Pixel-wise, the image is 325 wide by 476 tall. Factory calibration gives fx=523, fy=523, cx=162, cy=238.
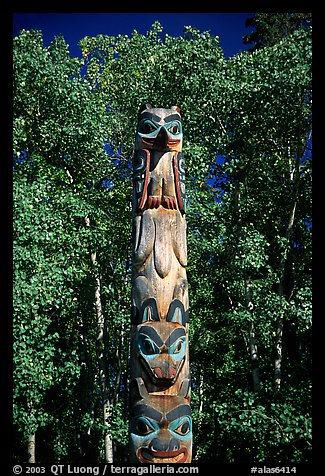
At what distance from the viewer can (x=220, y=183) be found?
505 inches

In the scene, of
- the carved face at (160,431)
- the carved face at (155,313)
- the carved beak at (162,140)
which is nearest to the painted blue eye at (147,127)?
the carved beak at (162,140)

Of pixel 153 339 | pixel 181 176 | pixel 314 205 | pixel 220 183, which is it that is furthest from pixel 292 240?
pixel 153 339

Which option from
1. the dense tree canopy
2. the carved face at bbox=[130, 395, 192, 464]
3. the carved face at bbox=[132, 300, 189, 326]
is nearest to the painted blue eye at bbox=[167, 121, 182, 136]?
the carved face at bbox=[132, 300, 189, 326]

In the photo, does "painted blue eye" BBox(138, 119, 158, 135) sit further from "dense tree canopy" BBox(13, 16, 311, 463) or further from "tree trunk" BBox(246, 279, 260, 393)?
"tree trunk" BBox(246, 279, 260, 393)

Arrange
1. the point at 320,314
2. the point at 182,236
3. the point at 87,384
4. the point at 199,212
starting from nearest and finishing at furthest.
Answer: the point at 182,236, the point at 320,314, the point at 199,212, the point at 87,384

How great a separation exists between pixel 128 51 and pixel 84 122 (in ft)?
17.3

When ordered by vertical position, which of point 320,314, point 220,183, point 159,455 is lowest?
point 159,455

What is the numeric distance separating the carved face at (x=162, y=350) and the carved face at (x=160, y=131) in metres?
2.41

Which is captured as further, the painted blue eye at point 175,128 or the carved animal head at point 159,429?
the painted blue eye at point 175,128

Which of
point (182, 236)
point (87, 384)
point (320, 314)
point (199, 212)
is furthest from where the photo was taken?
point (87, 384)

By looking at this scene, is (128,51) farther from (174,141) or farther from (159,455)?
(159,455)

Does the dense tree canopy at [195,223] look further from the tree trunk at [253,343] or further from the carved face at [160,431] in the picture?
the carved face at [160,431]

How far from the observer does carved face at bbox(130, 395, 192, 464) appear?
19.1ft

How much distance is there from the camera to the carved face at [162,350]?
5.95 m
